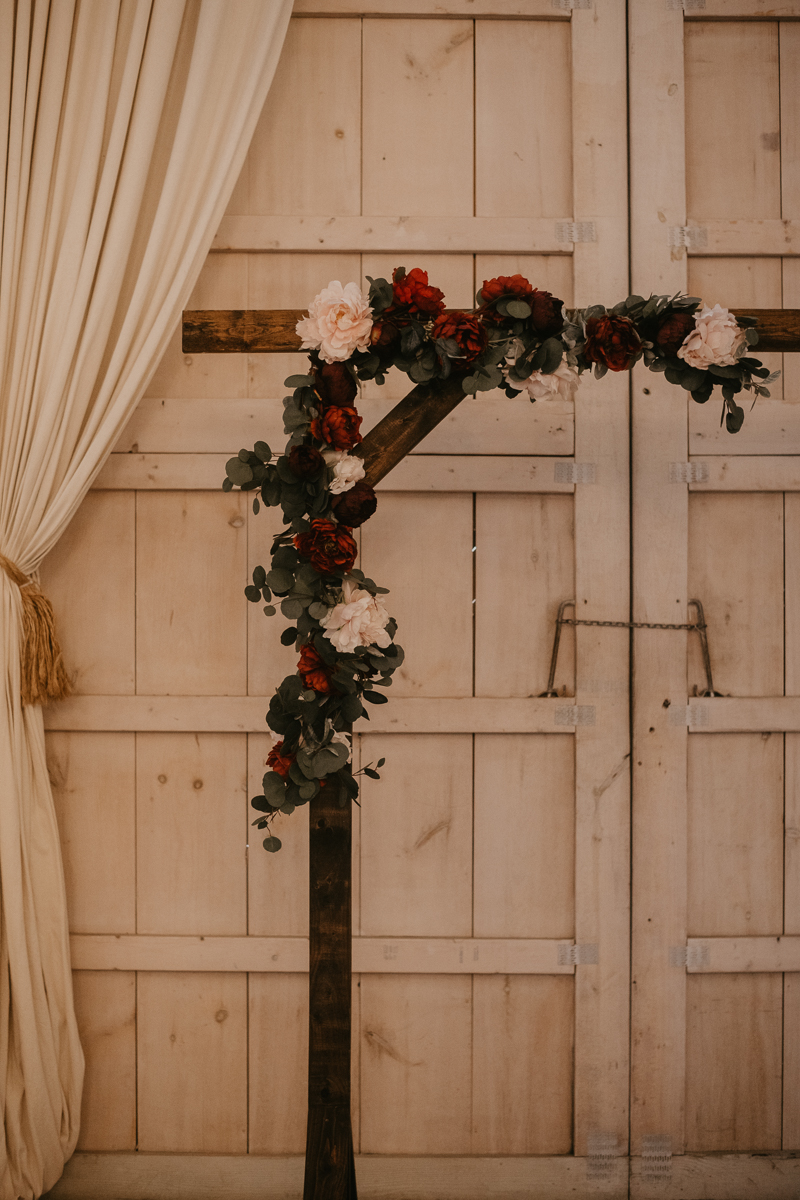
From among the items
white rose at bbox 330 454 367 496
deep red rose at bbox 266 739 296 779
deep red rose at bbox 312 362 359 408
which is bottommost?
deep red rose at bbox 266 739 296 779

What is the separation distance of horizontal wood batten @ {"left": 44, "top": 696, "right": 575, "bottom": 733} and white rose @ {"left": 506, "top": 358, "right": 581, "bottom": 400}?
0.71 metres

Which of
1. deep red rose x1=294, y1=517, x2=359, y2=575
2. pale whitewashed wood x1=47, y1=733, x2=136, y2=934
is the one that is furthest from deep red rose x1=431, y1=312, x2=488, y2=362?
pale whitewashed wood x1=47, y1=733, x2=136, y2=934

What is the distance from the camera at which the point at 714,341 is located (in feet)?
4.58

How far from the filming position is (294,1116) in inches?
70.9

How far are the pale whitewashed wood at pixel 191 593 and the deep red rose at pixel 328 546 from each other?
0.50 meters

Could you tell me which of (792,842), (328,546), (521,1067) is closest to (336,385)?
(328,546)

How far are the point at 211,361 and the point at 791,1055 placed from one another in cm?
211

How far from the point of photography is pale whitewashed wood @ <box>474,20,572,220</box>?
5.87 feet

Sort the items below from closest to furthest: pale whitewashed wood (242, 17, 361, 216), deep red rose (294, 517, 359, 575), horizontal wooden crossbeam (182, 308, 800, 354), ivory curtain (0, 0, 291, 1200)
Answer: deep red rose (294, 517, 359, 575)
horizontal wooden crossbeam (182, 308, 800, 354)
ivory curtain (0, 0, 291, 1200)
pale whitewashed wood (242, 17, 361, 216)

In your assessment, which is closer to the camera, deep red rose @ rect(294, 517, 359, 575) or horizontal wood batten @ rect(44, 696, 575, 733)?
deep red rose @ rect(294, 517, 359, 575)

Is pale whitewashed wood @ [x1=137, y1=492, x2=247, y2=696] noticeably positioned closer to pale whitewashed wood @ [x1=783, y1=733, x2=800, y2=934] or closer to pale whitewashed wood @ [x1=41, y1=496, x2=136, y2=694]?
pale whitewashed wood @ [x1=41, y1=496, x2=136, y2=694]

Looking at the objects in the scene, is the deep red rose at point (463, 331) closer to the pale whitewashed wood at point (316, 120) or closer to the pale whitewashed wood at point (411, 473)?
the pale whitewashed wood at point (411, 473)

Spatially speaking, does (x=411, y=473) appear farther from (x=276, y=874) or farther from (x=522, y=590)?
(x=276, y=874)

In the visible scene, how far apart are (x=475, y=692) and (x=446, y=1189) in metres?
1.13
